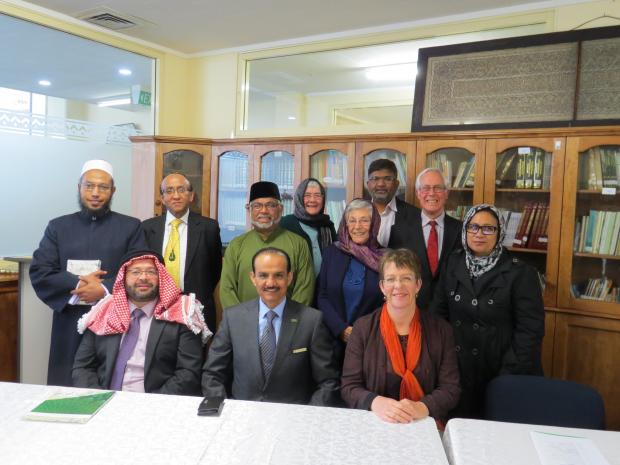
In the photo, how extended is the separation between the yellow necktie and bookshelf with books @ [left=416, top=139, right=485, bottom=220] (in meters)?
1.71

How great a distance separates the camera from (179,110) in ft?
15.6

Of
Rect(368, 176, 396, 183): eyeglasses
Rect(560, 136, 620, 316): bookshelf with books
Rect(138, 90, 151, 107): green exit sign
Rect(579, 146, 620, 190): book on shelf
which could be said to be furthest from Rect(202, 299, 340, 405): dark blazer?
Rect(138, 90, 151, 107): green exit sign

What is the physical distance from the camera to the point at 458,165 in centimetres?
325

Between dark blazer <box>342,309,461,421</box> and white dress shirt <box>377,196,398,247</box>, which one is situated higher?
white dress shirt <box>377,196,398,247</box>

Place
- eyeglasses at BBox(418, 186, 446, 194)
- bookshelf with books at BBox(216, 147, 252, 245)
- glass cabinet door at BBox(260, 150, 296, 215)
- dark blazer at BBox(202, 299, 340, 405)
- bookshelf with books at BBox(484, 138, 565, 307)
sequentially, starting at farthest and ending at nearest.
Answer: bookshelf with books at BBox(216, 147, 252, 245) → glass cabinet door at BBox(260, 150, 296, 215) → bookshelf with books at BBox(484, 138, 565, 307) → eyeglasses at BBox(418, 186, 446, 194) → dark blazer at BBox(202, 299, 340, 405)

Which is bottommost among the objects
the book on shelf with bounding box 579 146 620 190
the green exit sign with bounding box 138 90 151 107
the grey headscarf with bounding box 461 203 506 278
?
the grey headscarf with bounding box 461 203 506 278

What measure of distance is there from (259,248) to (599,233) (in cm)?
213

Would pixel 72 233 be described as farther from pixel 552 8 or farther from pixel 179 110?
pixel 552 8

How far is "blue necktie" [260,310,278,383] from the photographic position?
1.95 meters

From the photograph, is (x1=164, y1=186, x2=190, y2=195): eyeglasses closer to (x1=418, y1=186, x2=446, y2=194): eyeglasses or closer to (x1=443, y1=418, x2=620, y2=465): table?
(x1=418, y1=186, x2=446, y2=194): eyeglasses

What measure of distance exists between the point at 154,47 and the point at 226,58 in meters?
0.68

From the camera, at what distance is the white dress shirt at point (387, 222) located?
9.31ft

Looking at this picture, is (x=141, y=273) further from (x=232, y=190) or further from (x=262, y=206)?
(x=232, y=190)

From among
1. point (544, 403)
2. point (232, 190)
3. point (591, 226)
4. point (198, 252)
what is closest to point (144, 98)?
point (232, 190)
